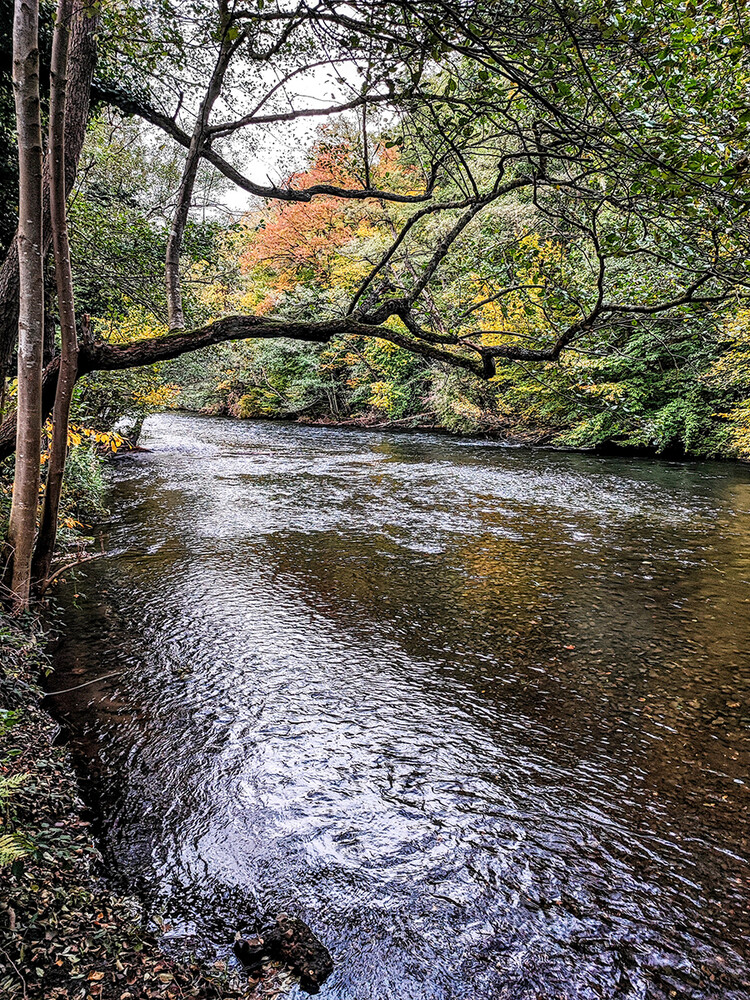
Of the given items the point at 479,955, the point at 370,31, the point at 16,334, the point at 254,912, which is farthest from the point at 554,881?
the point at 16,334

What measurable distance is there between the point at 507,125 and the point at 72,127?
4328mm

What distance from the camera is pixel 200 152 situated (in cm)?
535

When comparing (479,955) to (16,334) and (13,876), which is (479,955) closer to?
(13,876)

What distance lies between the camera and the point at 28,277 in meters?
3.86

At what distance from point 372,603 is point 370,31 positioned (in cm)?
578

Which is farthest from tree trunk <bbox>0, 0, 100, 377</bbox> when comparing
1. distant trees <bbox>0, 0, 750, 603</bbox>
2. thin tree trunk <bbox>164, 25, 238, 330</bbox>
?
thin tree trunk <bbox>164, 25, 238, 330</bbox>

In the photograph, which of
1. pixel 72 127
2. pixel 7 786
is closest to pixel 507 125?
pixel 72 127

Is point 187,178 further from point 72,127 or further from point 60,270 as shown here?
point 60,270

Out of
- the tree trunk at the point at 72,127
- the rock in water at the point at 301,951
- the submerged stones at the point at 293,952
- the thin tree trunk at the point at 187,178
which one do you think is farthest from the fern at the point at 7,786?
the thin tree trunk at the point at 187,178

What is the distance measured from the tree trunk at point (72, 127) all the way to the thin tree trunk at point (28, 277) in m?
0.67

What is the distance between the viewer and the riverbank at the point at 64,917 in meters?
1.96

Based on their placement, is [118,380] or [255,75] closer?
[255,75]

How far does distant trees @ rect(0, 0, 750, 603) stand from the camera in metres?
3.02

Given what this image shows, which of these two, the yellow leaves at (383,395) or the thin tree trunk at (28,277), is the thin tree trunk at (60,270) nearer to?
the thin tree trunk at (28,277)
